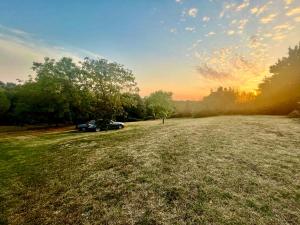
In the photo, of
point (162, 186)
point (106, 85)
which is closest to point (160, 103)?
point (106, 85)

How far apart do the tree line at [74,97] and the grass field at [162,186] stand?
55.3 ft

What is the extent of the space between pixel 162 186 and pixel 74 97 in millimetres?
55634

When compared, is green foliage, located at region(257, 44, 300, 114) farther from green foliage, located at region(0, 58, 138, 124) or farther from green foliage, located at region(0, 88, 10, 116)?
green foliage, located at region(0, 88, 10, 116)

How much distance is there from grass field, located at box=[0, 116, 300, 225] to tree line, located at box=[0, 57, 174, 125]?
1685 cm

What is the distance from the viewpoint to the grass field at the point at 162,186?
9633 mm

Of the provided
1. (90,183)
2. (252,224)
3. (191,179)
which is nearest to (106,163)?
(90,183)

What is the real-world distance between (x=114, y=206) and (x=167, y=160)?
6.44 meters

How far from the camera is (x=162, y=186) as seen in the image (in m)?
12.1

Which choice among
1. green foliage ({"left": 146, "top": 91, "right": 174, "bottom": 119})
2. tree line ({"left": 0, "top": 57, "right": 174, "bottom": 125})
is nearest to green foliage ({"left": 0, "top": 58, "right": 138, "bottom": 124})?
tree line ({"left": 0, "top": 57, "right": 174, "bottom": 125})

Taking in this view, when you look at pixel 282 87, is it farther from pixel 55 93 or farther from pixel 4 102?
pixel 4 102

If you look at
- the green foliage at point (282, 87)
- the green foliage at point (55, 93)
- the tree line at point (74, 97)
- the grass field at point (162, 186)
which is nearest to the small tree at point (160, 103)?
the tree line at point (74, 97)

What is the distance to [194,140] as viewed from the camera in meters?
23.0

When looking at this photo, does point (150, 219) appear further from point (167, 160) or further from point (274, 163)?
point (274, 163)

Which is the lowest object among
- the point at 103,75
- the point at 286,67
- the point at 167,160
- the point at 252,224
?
the point at 252,224
